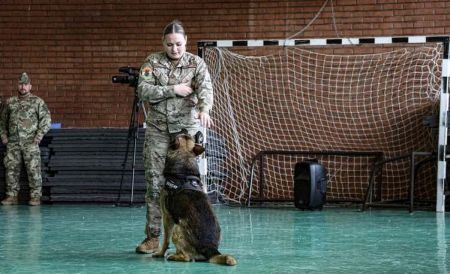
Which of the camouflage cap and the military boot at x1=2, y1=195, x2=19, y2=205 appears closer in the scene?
the military boot at x1=2, y1=195, x2=19, y2=205

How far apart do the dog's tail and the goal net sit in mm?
6947

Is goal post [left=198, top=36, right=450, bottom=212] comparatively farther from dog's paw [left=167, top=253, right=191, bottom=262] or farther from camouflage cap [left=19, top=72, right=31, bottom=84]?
dog's paw [left=167, top=253, right=191, bottom=262]

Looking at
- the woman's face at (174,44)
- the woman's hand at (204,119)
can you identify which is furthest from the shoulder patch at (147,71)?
the woman's hand at (204,119)

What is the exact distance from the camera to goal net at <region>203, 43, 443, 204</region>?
42.5 feet

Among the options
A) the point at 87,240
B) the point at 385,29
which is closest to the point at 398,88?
the point at 385,29

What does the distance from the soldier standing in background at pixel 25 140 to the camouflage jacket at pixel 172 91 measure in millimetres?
7174

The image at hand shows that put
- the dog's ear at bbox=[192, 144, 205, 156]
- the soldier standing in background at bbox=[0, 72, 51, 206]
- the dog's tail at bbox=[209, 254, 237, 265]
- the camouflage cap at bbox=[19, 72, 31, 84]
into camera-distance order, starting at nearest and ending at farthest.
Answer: the dog's tail at bbox=[209, 254, 237, 265] < the dog's ear at bbox=[192, 144, 205, 156] < the soldier standing in background at bbox=[0, 72, 51, 206] < the camouflage cap at bbox=[19, 72, 31, 84]

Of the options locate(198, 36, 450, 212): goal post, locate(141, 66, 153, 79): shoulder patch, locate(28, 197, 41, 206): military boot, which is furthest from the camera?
locate(28, 197, 41, 206): military boot

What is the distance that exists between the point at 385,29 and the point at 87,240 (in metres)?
7.28

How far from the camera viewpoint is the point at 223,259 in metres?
5.81

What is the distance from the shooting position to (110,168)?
13352 mm

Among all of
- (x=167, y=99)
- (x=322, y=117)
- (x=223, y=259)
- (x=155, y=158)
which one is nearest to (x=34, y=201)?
(x=322, y=117)

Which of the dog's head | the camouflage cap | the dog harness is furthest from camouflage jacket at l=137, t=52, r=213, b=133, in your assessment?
the camouflage cap

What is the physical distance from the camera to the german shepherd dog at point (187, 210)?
19.2 ft
